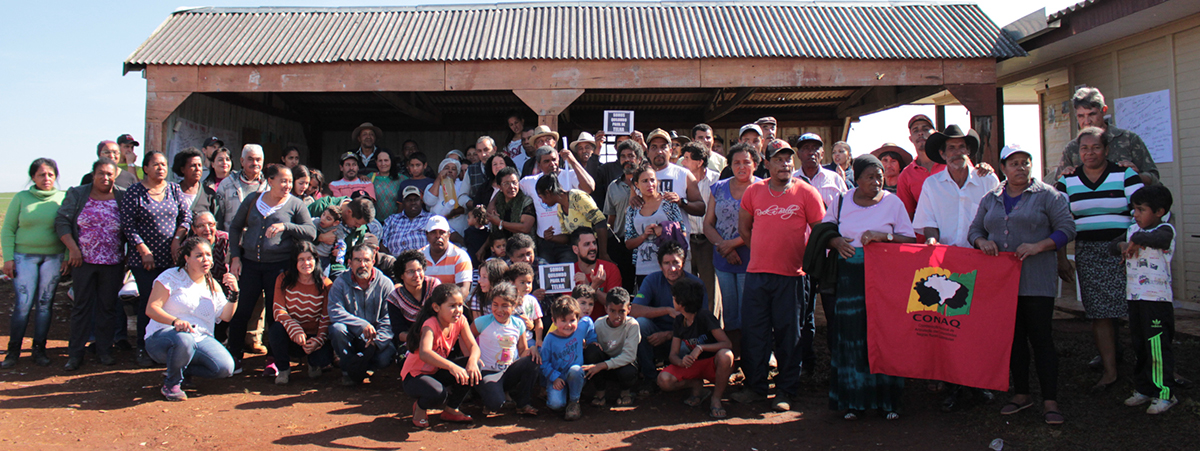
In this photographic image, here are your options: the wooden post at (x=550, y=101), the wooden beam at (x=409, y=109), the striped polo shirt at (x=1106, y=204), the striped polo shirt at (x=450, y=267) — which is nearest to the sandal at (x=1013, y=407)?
the striped polo shirt at (x=1106, y=204)

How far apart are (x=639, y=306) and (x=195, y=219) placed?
369 cm

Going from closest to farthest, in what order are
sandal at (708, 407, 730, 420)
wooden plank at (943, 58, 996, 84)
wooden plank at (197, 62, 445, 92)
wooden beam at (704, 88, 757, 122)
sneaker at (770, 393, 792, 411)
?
sandal at (708, 407, 730, 420) < sneaker at (770, 393, 792, 411) < wooden plank at (943, 58, 996, 84) < wooden plank at (197, 62, 445, 92) < wooden beam at (704, 88, 757, 122)

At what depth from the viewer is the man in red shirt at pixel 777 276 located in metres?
4.84

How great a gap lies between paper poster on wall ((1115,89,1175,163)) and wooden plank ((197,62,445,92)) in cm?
841

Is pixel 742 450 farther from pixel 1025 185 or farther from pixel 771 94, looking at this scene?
pixel 771 94

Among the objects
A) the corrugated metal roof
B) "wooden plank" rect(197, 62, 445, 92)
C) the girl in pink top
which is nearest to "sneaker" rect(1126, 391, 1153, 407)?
the girl in pink top

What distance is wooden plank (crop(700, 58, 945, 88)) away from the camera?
898cm

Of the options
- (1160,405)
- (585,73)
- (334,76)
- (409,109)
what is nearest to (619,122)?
(585,73)

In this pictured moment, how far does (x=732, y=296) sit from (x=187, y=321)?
13.4ft

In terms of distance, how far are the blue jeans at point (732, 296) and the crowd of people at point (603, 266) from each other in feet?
0.05

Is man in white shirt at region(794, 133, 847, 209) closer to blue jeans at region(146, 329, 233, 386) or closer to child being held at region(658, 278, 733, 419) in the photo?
child being held at region(658, 278, 733, 419)

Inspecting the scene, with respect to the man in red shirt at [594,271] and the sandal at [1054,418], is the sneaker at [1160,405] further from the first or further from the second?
the man in red shirt at [594,271]

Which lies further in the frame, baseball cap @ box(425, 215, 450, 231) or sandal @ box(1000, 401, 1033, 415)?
baseball cap @ box(425, 215, 450, 231)

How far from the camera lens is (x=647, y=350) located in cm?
523
